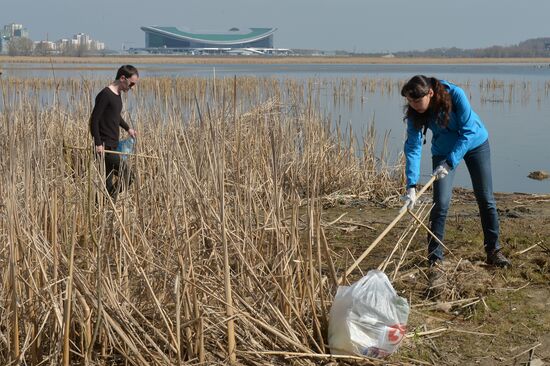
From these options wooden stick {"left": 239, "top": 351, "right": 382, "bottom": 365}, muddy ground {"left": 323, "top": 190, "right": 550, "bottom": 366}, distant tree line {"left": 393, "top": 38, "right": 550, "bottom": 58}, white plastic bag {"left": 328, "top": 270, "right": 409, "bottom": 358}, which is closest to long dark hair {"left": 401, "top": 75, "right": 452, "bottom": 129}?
muddy ground {"left": 323, "top": 190, "right": 550, "bottom": 366}

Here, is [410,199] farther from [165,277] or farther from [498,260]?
[165,277]

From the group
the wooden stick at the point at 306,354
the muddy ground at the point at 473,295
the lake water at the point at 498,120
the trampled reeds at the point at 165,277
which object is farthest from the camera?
the lake water at the point at 498,120

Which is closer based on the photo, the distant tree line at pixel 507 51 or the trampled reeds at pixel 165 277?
the trampled reeds at pixel 165 277

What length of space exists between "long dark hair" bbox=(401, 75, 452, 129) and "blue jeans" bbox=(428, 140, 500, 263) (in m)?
0.27

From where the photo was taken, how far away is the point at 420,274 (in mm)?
4758

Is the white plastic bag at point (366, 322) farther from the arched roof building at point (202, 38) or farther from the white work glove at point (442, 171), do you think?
the arched roof building at point (202, 38)

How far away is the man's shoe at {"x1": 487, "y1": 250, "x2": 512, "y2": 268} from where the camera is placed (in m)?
4.96

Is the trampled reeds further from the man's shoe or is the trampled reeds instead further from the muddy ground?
the man's shoe

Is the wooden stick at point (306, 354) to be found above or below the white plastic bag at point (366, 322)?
below

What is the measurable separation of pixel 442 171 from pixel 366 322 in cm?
146

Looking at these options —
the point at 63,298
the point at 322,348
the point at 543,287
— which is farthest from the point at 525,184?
the point at 63,298

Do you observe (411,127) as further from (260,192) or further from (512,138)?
(512,138)

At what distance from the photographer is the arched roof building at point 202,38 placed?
400 feet

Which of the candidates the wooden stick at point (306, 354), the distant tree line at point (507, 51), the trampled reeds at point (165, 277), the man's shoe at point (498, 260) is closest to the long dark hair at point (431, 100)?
the man's shoe at point (498, 260)
